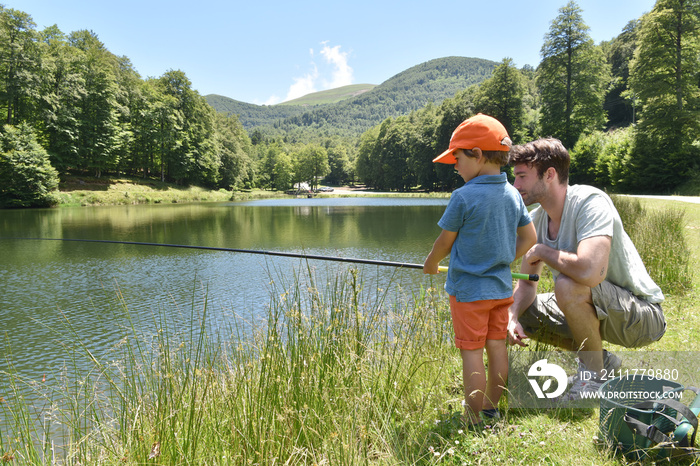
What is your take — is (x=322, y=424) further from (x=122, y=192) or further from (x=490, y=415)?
(x=122, y=192)

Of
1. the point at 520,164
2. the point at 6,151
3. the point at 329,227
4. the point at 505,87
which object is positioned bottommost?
the point at 329,227

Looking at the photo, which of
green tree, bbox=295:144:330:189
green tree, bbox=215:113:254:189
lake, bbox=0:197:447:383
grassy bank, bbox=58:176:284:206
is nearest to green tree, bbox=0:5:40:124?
grassy bank, bbox=58:176:284:206

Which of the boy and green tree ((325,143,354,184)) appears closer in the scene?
the boy

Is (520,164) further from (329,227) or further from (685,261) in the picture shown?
(329,227)

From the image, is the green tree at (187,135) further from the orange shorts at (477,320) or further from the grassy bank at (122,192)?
the orange shorts at (477,320)

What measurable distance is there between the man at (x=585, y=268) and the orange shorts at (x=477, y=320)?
43cm

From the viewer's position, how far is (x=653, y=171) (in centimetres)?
2406

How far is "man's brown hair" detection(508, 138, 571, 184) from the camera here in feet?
7.54

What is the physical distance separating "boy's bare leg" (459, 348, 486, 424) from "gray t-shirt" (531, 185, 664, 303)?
798mm

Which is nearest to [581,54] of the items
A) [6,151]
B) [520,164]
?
[520,164]

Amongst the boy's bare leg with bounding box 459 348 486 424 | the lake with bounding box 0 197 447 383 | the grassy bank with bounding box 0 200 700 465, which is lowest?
the lake with bounding box 0 197 447 383

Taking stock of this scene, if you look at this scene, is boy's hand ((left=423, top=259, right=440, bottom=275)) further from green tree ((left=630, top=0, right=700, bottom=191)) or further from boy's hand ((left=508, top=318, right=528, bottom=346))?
green tree ((left=630, top=0, right=700, bottom=191))

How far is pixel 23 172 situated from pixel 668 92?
39183mm

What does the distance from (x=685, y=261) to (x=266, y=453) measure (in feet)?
17.9
